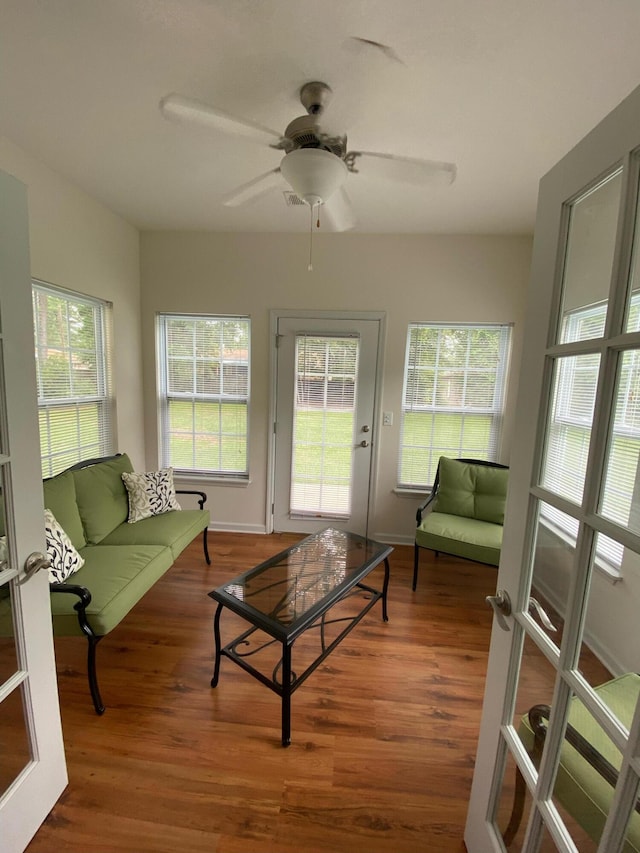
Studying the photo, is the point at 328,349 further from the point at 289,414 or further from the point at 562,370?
the point at 562,370

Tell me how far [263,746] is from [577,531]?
1.49 m

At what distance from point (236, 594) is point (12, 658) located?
2.75 feet

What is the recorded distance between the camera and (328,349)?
302 centimetres

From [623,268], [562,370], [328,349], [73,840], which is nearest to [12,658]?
[73,840]

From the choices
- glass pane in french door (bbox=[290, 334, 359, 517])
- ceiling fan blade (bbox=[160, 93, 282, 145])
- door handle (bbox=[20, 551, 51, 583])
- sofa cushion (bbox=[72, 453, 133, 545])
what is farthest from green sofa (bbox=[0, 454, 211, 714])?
ceiling fan blade (bbox=[160, 93, 282, 145])

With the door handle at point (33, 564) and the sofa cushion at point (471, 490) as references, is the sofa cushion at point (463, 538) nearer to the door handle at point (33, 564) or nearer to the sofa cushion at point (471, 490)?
the sofa cushion at point (471, 490)

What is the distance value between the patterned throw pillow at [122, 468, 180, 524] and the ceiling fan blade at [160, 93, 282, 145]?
6.99 ft

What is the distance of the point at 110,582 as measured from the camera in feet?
5.60

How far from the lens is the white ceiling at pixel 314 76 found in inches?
45.0

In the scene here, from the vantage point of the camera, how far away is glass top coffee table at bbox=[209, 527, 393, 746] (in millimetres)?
1432

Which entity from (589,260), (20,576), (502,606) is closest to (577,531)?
(502,606)

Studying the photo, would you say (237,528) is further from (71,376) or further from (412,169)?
(412,169)

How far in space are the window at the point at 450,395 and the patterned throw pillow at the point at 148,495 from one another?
6.42ft

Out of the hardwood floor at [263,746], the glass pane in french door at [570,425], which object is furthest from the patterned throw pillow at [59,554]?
the glass pane in french door at [570,425]
